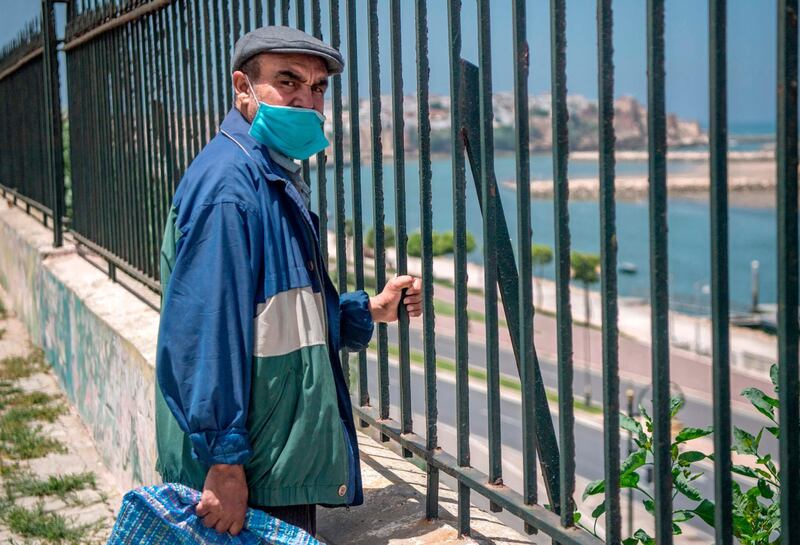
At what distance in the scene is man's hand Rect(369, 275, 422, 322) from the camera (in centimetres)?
235

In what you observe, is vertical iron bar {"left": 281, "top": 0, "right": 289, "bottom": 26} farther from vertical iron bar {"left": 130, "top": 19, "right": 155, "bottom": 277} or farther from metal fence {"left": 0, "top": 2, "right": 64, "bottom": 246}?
metal fence {"left": 0, "top": 2, "right": 64, "bottom": 246}

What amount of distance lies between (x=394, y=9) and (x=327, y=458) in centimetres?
101

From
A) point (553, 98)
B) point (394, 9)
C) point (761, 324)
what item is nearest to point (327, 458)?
point (553, 98)

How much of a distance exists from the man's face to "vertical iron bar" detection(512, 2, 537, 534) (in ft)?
1.42

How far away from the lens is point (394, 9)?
7.49 ft

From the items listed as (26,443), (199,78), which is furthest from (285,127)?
(26,443)

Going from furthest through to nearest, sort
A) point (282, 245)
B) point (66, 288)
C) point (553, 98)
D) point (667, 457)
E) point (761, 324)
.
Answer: point (761, 324), point (66, 288), point (282, 245), point (553, 98), point (667, 457)

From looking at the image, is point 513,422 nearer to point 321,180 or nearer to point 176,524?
point 321,180

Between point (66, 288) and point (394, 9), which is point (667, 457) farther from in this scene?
point (66, 288)

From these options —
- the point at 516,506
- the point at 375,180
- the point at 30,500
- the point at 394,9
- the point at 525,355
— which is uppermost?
the point at 394,9

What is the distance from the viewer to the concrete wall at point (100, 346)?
3.88 meters

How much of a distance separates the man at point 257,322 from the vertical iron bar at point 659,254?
2.14 feet

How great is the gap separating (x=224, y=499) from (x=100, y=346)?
2927 millimetres

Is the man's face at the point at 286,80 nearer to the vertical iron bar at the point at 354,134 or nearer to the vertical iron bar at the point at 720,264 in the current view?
the vertical iron bar at the point at 354,134
